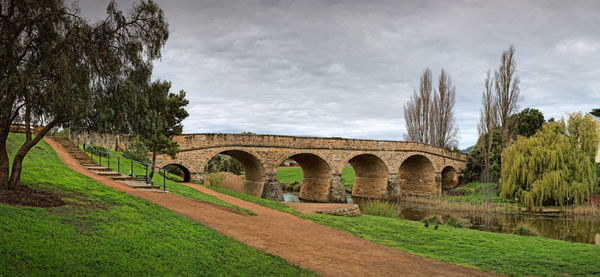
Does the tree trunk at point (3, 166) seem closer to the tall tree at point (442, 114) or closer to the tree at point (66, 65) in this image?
the tree at point (66, 65)

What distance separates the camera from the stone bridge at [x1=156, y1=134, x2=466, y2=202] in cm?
2461

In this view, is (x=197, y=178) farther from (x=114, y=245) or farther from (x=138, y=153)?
(x=114, y=245)

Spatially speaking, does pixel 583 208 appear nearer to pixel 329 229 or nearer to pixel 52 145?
pixel 329 229

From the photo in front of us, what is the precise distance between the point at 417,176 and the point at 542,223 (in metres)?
18.7

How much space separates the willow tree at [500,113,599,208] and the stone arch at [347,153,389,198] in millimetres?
10686

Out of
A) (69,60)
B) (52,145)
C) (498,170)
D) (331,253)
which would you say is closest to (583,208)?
(498,170)

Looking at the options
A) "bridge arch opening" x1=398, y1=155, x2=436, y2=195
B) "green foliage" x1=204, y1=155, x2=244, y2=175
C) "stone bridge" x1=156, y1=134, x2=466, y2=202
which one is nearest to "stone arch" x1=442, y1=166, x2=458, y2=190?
"stone bridge" x1=156, y1=134, x2=466, y2=202

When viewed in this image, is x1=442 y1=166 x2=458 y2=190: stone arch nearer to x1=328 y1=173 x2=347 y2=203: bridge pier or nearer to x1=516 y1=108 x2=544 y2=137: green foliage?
x1=516 y1=108 x2=544 y2=137: green foliage

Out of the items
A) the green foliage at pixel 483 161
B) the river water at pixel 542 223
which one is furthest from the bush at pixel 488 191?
the river water at pixel 542 223

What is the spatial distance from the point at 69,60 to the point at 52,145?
622 inches

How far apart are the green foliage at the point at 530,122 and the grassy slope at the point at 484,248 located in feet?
107

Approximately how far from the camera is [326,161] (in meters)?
30.8

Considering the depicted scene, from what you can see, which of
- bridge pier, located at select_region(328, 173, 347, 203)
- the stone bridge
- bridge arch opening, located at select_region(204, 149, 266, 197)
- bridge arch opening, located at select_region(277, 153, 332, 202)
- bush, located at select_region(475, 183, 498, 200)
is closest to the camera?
the stone bridge

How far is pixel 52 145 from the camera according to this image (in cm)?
2123
